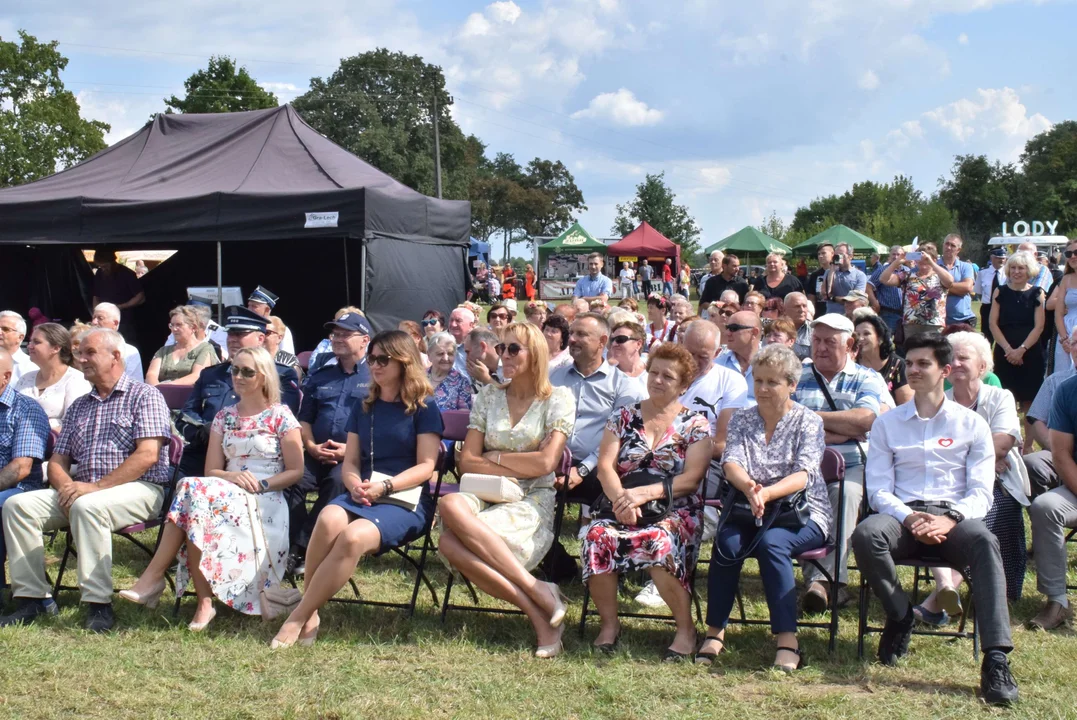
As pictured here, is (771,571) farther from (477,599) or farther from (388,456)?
(388,456)

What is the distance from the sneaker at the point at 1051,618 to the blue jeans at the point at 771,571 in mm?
1037

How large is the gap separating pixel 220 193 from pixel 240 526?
19.5ft

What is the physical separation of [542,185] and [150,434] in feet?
229

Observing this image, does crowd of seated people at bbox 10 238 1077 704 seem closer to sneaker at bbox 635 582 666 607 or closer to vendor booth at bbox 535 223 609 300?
sneaker at bbox 635 582 666 607

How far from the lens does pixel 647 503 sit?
423 centimetres

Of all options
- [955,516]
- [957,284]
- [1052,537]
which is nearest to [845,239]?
[957,284]

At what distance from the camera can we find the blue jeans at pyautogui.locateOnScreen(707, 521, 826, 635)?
3.88 m

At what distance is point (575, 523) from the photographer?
6.02 m

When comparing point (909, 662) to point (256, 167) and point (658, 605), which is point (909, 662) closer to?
point (658, 605)

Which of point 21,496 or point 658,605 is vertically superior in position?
point 21,496

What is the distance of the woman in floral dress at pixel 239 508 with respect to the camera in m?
4.39

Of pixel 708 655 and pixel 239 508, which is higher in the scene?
pixel 239 508

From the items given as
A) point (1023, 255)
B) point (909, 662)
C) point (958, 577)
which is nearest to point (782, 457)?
point (909, 662)

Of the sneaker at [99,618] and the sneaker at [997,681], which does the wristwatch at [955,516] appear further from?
the sneaker at [99,618]
